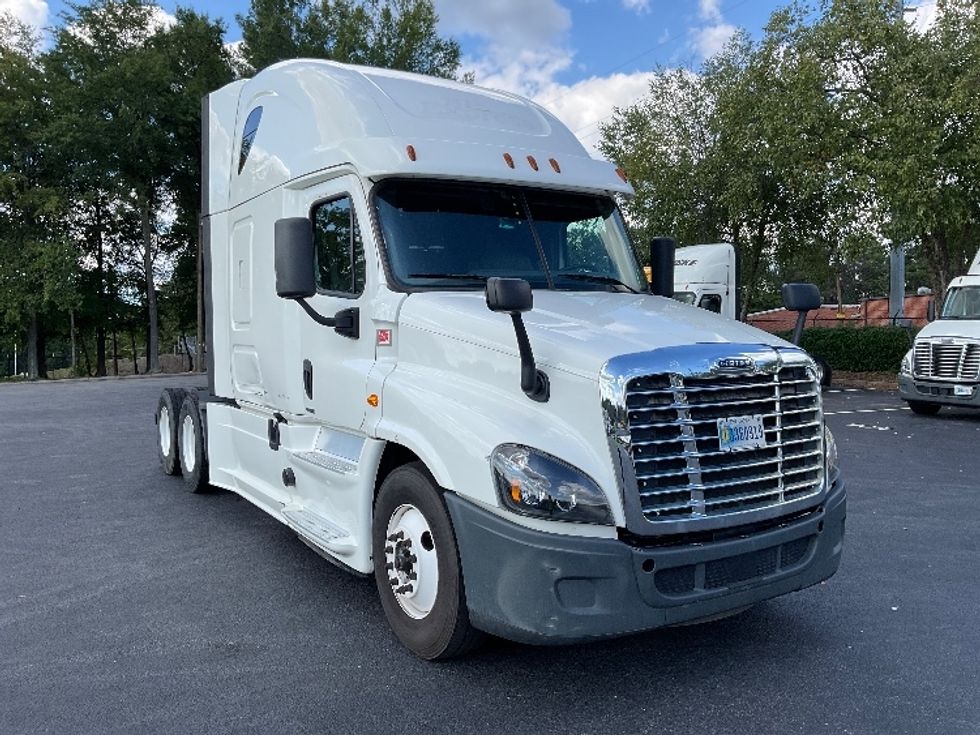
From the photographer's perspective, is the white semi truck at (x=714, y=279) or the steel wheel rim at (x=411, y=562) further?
the white semi truck at (x=714, y=279)

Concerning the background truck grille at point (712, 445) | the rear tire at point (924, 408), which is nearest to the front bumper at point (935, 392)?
the rear tire at point (924, 408)

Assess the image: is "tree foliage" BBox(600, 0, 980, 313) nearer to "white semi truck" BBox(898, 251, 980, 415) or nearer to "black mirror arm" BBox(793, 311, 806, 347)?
"white semi truck" BBox(898, 251, 980, 415)

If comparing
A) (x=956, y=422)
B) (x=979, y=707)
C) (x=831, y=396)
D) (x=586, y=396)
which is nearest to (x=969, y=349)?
(x=956, y=422)

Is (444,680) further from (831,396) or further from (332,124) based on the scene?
(831,396)

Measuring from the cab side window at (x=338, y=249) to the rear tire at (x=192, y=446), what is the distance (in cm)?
341

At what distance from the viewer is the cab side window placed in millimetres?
4828

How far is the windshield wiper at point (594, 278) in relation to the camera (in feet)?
16.3

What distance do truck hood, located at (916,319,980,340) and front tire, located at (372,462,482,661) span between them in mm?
12849

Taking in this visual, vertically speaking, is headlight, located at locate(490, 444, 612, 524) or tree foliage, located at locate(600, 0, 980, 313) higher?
tree foliage, located at locate(600, 0, 980, 313)

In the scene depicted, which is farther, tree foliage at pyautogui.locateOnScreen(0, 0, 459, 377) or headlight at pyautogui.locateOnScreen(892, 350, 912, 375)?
tree foliage at pyautogui.locateOnScreen(0, 0, 459, 377)

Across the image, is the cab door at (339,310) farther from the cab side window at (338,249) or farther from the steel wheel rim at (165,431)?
the steel wheel rim at (165,431)

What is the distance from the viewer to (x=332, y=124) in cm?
518

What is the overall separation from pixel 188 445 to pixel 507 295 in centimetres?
581

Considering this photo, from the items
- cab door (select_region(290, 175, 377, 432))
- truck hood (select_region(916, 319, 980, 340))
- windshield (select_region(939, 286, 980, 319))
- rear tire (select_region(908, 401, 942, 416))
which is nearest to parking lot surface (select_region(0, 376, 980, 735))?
cab door (select_region(290, 175, 377, 432))
